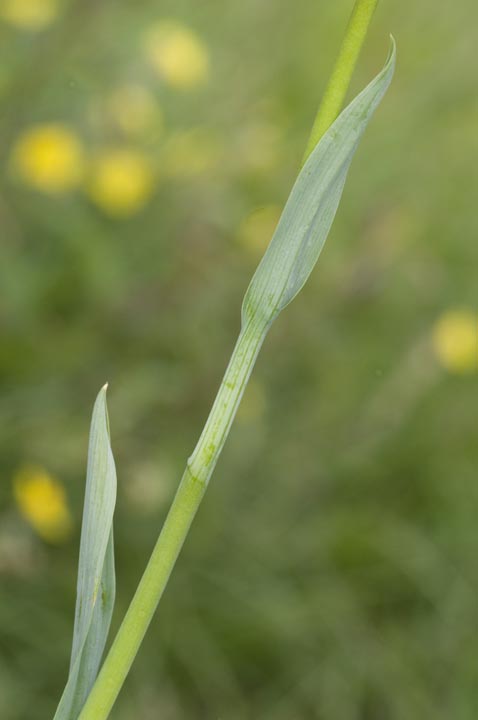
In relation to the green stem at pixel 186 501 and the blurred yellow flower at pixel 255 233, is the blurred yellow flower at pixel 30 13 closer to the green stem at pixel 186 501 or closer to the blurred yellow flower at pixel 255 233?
the blurred yellow flower at pixel 255 233

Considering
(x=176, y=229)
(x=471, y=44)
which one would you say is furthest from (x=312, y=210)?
(x=471, y=44)

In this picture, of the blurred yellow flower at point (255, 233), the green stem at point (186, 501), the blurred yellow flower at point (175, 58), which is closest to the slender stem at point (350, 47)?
the green stem at point (186, 501)

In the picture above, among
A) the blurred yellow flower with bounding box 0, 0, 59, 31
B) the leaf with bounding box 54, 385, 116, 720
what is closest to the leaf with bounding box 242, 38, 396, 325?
the leaf with bounding box 54, 385, 116, 720

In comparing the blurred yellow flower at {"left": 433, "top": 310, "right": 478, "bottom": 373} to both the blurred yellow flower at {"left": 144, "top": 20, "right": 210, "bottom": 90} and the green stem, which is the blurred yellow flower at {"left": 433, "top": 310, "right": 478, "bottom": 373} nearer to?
the blurred yellow flower at {"left": 144, "top": 20, "right": 210, "bottom": 90}

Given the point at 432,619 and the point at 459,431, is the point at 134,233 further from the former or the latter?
the point at 432,619

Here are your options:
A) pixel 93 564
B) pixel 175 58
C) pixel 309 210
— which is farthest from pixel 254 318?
pixel 175 58

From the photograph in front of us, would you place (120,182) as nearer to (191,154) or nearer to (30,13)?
(191,154)

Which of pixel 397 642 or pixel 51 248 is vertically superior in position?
pixel 51 248

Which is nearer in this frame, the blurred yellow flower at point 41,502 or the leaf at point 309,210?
the leaf at point 309,210
